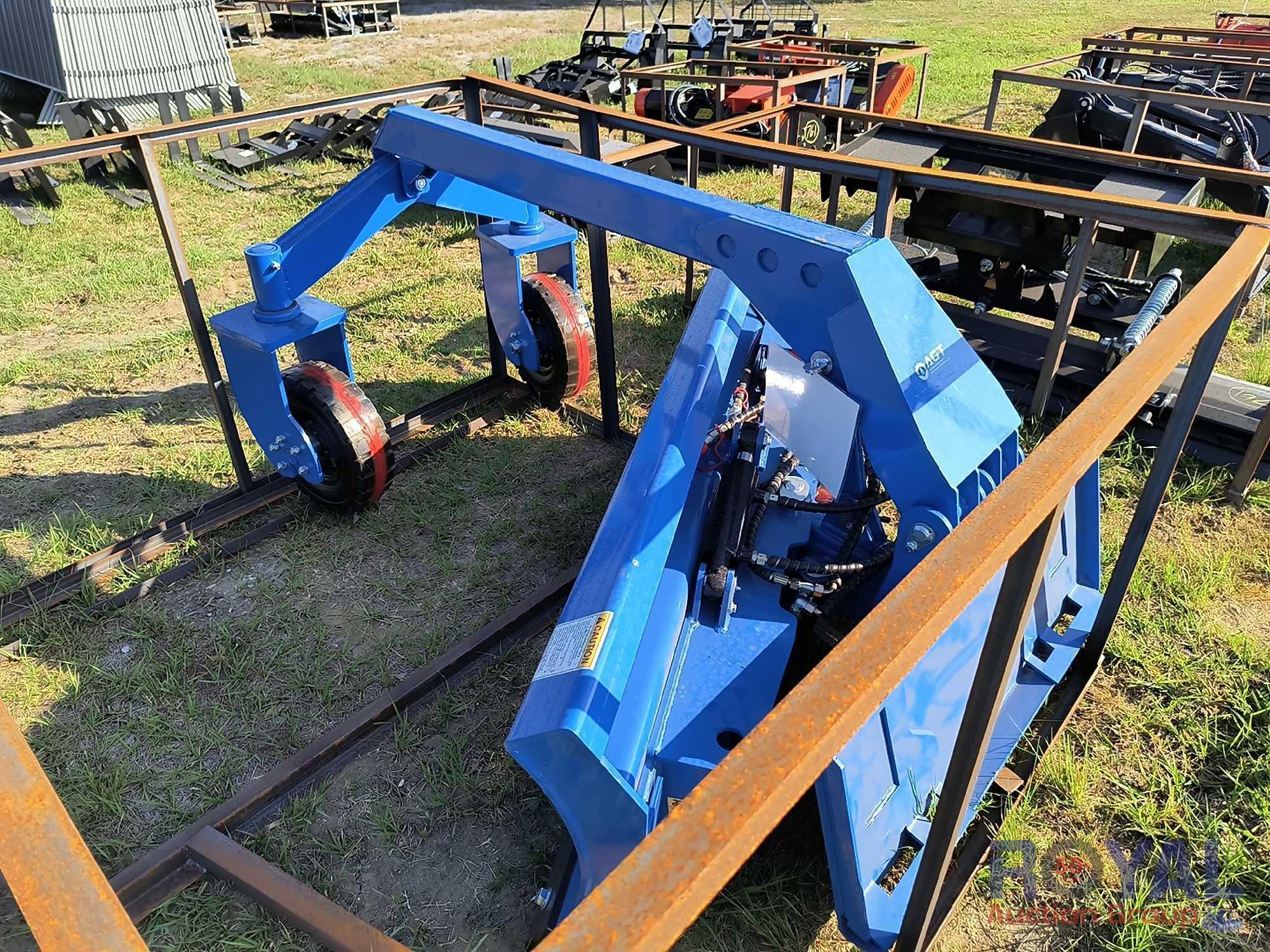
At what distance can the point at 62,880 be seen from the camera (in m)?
0.71

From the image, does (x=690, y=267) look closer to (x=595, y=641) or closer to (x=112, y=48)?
(x=595, y=641)

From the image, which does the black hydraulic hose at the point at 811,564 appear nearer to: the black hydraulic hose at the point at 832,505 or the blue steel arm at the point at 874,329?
the black hydraulic hose at the point at 832,505

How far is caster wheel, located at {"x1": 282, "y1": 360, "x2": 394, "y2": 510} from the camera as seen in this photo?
3078 mm

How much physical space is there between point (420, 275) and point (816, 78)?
2966 mm

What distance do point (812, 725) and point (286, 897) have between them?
1.75 m

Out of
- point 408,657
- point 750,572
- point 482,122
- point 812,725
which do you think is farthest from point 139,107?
point 812,725

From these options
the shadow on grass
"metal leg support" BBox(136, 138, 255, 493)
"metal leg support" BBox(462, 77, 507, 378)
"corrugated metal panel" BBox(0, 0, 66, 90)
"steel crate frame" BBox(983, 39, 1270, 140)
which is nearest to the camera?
"metal leg support" BBox(136, 138, 255, 493)

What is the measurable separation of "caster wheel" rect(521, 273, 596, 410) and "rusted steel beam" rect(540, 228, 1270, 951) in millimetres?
2811

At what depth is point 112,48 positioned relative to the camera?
10500 millimetres

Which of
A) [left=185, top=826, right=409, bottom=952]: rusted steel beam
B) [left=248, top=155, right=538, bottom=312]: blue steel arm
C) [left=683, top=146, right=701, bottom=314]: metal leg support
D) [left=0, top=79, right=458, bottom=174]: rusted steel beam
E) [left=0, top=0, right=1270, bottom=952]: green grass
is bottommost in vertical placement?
[left=0, top=0, right=1270, bottom=952]: green grass

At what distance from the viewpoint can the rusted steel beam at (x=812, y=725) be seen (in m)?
0.63

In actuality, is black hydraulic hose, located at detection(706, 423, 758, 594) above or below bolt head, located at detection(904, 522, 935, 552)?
below

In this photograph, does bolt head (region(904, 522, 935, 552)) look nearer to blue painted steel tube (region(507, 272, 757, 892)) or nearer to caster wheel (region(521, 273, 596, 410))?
blue painted steel tube (region(507, 272, 757, 892))

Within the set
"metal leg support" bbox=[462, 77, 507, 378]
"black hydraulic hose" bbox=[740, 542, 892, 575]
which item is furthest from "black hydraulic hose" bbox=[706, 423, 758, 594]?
"metal leg support" bbox=[462, 77, 507, 378]
